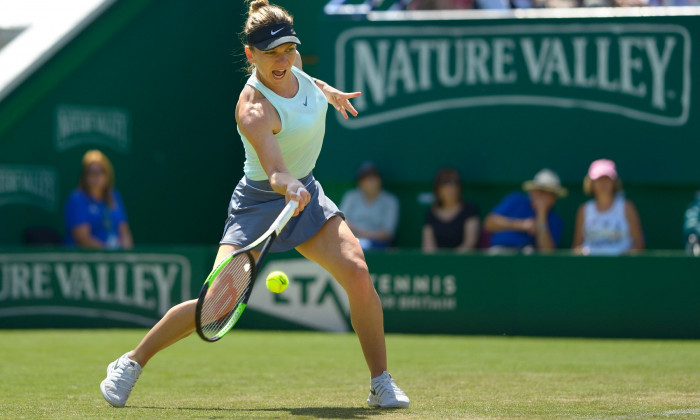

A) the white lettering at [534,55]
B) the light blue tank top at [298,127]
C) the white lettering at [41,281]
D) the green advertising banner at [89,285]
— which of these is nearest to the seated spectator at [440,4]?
the white lettering at [534,55]

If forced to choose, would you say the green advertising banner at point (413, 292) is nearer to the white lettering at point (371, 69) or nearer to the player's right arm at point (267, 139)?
the white lettering at point (371, 69)

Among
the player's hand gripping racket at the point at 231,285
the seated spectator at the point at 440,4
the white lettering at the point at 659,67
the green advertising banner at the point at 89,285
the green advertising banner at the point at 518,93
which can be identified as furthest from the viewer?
the seated spectator at the point at 440,4

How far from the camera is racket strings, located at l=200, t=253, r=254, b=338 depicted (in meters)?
4.62

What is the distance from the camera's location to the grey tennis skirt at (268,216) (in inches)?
196

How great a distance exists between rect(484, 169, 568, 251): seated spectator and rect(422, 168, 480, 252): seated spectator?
0.18m

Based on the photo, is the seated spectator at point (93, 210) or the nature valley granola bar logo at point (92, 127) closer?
the seated spectator at point (93, 210)

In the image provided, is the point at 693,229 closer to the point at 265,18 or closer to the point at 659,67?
the point at 659,67

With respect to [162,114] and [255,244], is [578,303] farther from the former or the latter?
[162,114]

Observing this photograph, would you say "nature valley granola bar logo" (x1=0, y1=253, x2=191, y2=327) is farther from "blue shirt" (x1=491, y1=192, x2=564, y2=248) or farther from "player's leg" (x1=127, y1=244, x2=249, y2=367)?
"player's leg" (x1=127, y1=244, x2=249, y2=367)

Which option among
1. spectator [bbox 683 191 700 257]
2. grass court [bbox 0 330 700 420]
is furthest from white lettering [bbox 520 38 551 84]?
grass court [bbox 0 330 700 420]

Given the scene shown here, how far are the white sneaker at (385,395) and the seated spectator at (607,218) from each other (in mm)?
5118

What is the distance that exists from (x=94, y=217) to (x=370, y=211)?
2623 mm

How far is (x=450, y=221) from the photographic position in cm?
1045

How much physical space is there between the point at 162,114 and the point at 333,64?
2.84 metres
